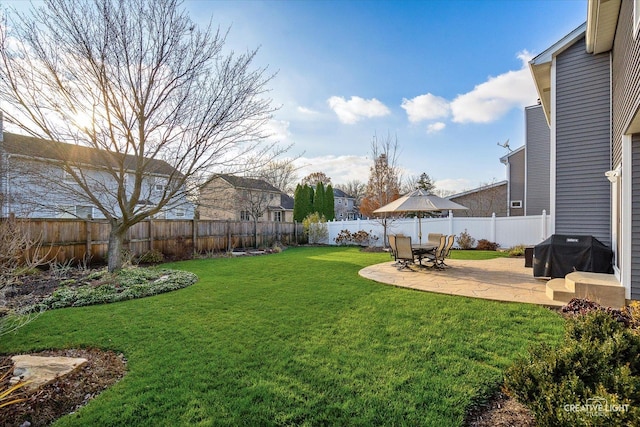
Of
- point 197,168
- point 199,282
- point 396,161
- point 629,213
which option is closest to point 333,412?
point 629,213

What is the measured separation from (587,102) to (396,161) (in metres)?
10.1

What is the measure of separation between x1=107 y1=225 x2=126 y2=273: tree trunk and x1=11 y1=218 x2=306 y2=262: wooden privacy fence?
160 centimetres

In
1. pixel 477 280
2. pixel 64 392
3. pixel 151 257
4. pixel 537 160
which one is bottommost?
pixel 64 392

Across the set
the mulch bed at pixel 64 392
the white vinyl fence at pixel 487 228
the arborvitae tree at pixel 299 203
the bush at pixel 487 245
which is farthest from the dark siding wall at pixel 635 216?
the arborvitae tree at pixel 299 203

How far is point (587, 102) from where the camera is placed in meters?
6.99

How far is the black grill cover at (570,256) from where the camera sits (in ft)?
20.5

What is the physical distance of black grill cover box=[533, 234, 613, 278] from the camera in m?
6.25

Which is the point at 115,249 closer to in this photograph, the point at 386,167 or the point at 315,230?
the point at 315,230

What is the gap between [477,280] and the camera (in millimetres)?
7129

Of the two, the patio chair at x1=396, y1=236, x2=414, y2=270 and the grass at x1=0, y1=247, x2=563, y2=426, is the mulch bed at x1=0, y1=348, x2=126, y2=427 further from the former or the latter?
the patio chair at x1=396, y1=236, x2=414, y2=270

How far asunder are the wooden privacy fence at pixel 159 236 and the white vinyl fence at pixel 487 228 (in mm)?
6174

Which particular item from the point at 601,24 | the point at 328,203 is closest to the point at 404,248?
the point at 601,24

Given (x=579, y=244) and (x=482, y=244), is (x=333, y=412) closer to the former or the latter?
(x=579, y=244)

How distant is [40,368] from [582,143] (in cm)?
1056
